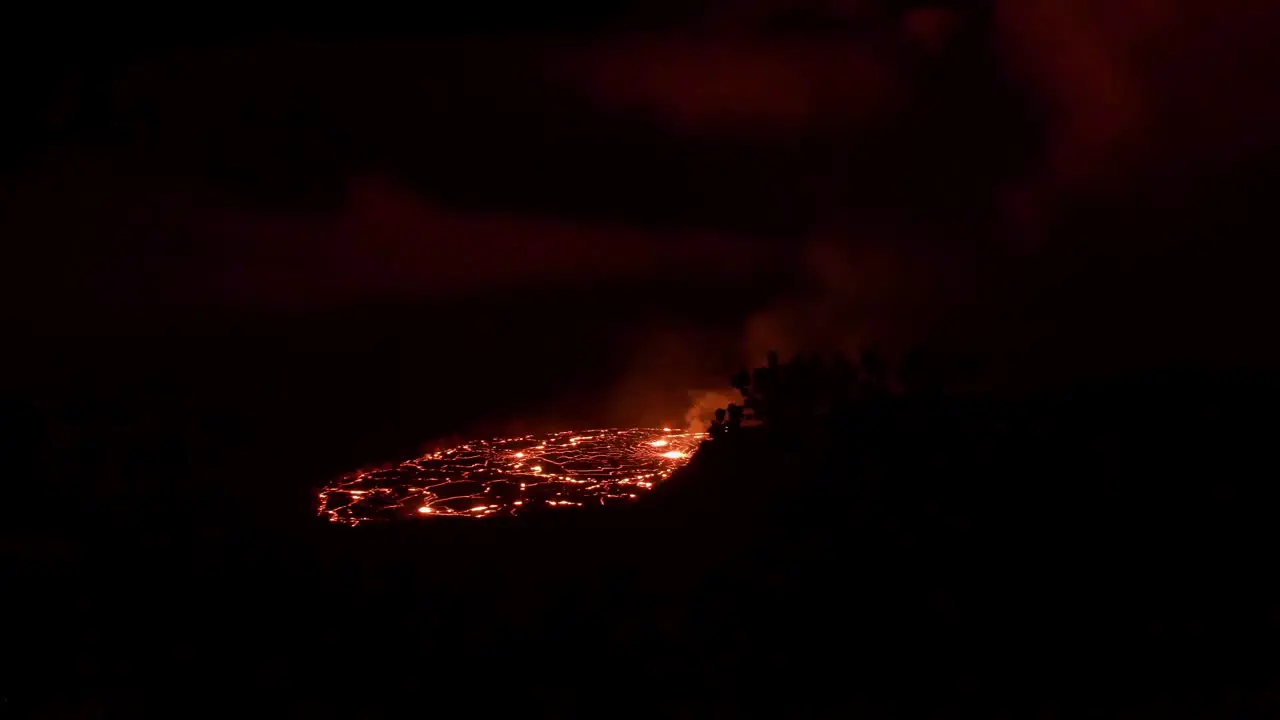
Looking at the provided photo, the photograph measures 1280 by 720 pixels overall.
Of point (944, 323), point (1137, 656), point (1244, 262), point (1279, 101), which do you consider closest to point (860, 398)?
point (1137, 656)

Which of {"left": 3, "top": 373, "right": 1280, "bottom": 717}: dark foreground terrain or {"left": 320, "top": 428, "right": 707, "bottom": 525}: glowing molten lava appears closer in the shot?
{"left": 3, "top": 373, "right": 1280, "bottom": 717}: dark foreground terrain

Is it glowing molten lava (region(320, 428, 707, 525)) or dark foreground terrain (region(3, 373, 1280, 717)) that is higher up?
glowing molten lava (region(320, 428, 707, 525))

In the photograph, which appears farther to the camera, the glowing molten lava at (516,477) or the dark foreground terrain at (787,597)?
the glowing molten lava at (516,477)

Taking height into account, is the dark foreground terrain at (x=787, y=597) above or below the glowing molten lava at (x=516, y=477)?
below

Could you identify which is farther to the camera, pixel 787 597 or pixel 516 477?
pixel 516 477

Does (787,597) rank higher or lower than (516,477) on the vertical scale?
lower
